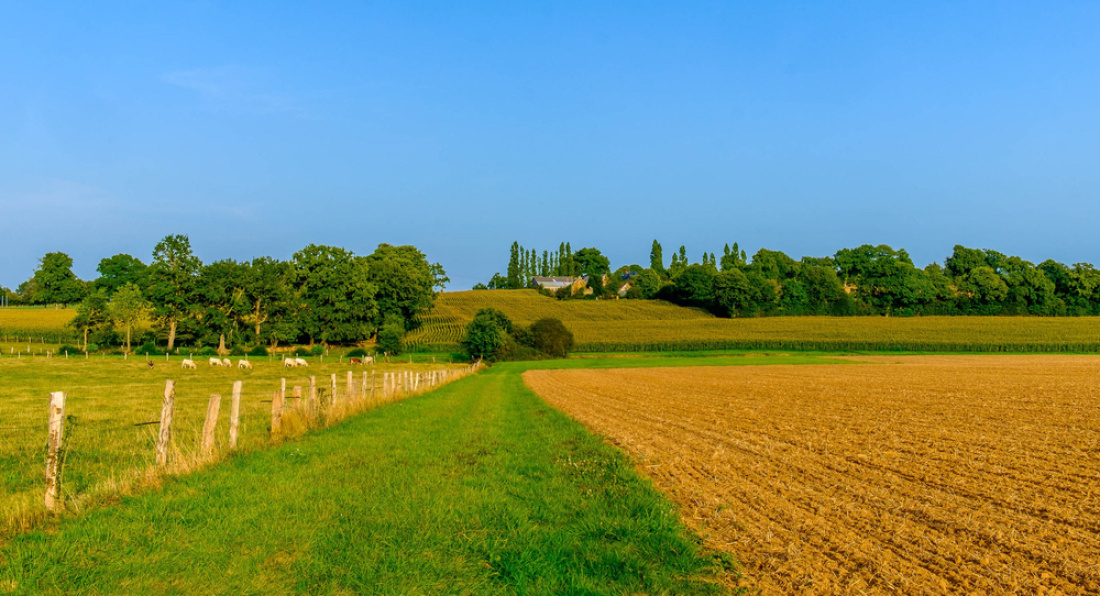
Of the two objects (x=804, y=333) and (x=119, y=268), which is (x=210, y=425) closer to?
(x=804, y=333)

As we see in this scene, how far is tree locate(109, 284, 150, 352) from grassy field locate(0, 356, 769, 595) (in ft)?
241

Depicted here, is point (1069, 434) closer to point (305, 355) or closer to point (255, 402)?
point (255, 402)

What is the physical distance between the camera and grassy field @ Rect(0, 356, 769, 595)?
554 centimetres

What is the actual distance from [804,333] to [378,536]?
90151 mm

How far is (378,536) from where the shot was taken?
6.72m

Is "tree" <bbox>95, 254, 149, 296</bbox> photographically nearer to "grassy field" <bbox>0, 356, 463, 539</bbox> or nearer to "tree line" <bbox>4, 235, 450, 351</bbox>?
"tree line" <bbox>4, 235, 450, 351</bbox>

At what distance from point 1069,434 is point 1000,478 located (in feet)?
19.3

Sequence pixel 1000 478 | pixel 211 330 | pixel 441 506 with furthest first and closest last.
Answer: pixel 211 330, pixel 1000 478, pixel 441 506

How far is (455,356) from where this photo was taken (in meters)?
80.2

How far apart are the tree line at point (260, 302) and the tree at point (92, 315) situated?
10cm

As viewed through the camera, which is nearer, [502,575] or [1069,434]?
[502,575]

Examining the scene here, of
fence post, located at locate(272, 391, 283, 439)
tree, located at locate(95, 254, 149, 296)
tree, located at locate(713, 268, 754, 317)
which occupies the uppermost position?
tree, located at locate(95, 254, 149, 296)

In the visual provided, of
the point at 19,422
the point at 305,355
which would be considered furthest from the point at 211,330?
the point at 19,422

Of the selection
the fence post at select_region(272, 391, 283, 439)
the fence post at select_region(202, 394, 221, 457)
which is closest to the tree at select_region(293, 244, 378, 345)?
the fence post at select_region(272, 391, 283, 439)
